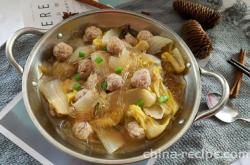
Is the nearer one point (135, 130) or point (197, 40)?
point (135, 130)

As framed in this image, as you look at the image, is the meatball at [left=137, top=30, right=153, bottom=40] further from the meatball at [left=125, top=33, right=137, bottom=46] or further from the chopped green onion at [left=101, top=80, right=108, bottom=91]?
the chopped green onion at [left=101, top=80, right=108, bottom=91]

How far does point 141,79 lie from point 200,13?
0.25m

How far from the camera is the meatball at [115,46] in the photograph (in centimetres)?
68

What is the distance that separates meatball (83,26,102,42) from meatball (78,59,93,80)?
62 mm

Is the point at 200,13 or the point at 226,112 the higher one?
the point at 200,13

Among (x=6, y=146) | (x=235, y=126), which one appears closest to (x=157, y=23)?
(x=235, y=126)

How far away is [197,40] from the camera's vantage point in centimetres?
76

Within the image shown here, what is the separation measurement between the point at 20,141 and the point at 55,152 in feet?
0.21

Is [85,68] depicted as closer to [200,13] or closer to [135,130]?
[135,130]

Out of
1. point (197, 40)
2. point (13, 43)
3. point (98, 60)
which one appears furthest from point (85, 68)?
point (197, 40)

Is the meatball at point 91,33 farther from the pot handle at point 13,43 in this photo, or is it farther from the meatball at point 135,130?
the meatball at point 135,130

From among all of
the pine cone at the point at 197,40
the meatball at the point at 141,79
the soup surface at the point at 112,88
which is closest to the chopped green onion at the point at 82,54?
the soup surface at the point at 112,88

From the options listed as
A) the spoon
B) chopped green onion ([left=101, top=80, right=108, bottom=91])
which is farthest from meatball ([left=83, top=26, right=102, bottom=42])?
the spoon

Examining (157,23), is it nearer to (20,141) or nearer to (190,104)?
(190,104)
